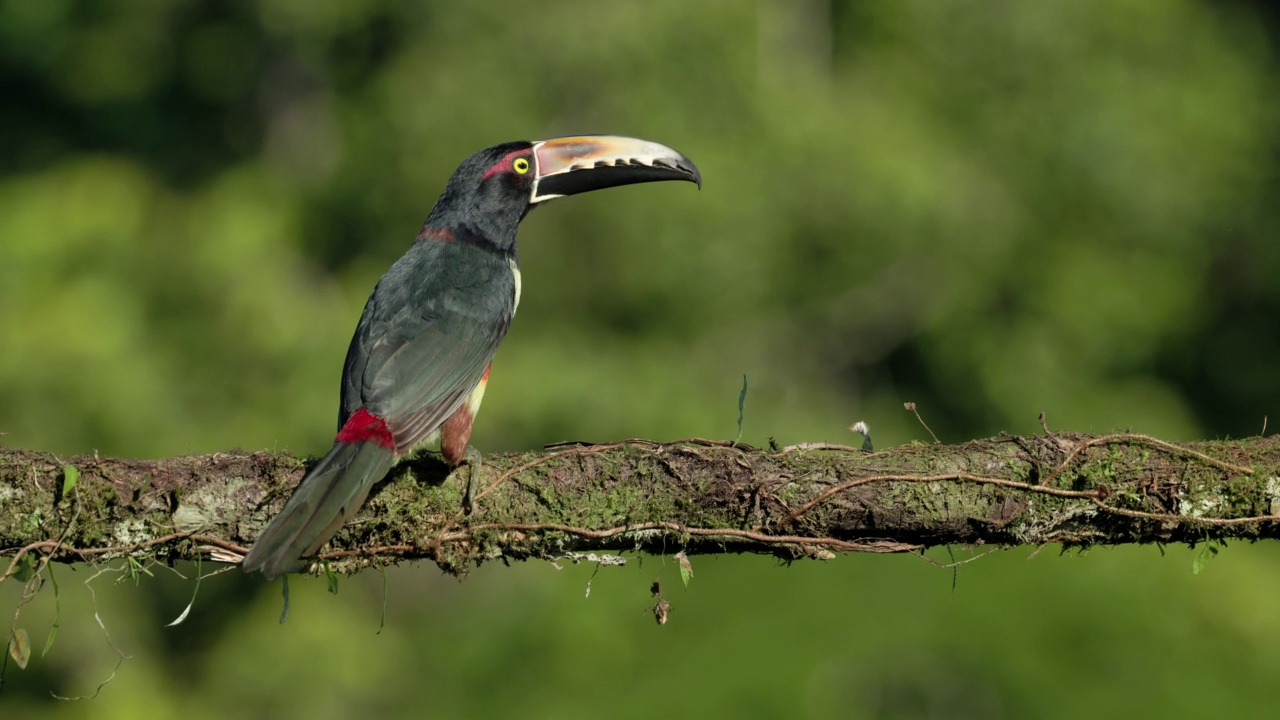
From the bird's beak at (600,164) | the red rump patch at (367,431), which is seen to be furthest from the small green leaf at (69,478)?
the bird's beak at (600,164)

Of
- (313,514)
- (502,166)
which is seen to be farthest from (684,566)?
(502,166)

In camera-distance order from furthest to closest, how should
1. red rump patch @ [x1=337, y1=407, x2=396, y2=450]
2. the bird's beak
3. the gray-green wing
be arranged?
the bird's beak, the gray-green wing, red rump patch @ [x1=337, y1=407, x2=396, y2=450]

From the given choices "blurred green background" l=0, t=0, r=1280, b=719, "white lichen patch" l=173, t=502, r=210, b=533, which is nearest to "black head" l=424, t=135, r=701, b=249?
"white lichen patch" l=173, t=502, r=210, b=533

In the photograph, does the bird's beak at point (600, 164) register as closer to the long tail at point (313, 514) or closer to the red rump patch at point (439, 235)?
the red rump patch at point (439, 235)

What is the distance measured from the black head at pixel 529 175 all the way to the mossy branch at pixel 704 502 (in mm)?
1813

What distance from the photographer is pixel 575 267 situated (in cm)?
1291

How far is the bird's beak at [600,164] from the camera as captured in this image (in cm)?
580

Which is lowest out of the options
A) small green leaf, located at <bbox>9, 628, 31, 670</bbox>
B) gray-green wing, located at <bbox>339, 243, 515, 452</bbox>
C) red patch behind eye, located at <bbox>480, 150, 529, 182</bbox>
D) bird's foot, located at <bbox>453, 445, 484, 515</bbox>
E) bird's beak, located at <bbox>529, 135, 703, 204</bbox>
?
small green leaf, located at <bbox>9, 628, 31, 670</bbox>

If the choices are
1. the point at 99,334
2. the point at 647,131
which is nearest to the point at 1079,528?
the point at 647,131

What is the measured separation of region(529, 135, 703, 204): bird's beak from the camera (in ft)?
19.0

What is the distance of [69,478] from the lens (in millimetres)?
3740

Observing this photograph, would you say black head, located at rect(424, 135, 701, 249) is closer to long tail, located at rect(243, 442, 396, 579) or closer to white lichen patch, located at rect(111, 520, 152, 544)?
long tail, located at rect(243, 442, 396, 579)

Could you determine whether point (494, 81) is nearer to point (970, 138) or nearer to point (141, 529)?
point (970, 138)

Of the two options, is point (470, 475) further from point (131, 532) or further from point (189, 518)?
point (131, 532)
